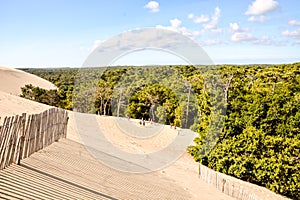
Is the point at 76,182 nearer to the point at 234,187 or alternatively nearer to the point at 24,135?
the point at 24,135

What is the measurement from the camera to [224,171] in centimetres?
1814

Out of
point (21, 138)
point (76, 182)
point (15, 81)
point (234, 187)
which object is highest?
point (21, 138)

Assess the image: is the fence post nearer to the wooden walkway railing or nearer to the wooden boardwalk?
the wooden walkway railing

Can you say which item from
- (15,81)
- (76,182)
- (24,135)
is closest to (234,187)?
(76,182)

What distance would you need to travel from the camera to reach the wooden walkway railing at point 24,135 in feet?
21.6

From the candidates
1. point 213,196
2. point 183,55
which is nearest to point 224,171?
point 213,196

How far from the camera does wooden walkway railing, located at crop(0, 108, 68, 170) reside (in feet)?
21.6

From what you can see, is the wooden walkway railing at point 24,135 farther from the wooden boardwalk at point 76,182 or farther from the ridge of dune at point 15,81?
the ridge of dune at point 15,81

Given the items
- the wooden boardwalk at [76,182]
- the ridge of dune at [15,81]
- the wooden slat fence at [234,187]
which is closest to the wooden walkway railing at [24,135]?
the wooden boardwalk at [76,182]

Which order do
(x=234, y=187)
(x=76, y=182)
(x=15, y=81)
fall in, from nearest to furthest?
(x=76, y=182) → (x=234, y=187) → (x=15, y=81)

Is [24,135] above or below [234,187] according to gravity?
above

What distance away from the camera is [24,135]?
7.66 m

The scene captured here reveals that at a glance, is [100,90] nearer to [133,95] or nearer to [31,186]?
[133,95]

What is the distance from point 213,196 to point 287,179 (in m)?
5.16
